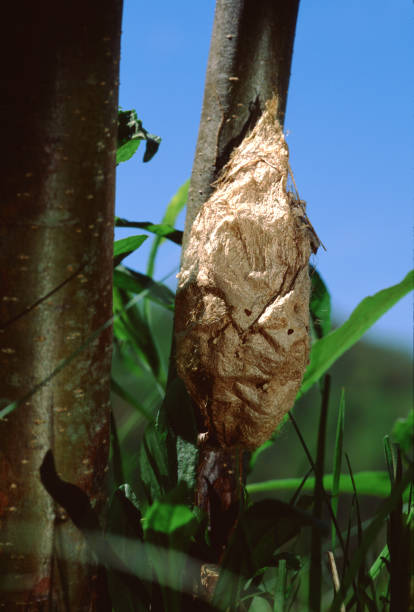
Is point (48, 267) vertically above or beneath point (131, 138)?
beneath

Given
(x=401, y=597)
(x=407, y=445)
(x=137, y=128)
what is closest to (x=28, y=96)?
(x=137, y=128)

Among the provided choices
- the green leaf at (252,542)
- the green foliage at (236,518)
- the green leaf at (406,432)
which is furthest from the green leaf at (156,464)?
the green leaf at (406,432)

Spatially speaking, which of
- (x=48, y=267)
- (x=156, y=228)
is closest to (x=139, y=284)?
(x=156, y=228)

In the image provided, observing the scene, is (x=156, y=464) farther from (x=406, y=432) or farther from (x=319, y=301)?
(x=406, y=432)

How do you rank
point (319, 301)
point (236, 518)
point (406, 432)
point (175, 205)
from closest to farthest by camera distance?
point (236, 518) → point (319, 301) → point (406, 432) → point (175, 205)

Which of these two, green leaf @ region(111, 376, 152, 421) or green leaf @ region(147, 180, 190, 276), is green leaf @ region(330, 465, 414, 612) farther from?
green leaf @ region(147, 180, 190, 276)

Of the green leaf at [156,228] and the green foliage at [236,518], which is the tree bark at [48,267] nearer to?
the green foliage at [236,518]
